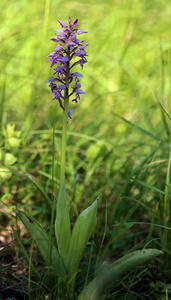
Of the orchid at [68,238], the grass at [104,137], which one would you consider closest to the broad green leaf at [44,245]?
the orchid at [68,238]

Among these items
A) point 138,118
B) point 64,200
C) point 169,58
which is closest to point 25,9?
point 169,58

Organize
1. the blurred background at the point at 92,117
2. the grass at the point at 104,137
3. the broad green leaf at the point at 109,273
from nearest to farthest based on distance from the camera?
the broad green leaf at the point at 109,273 < the grass at the point at 104,137 < the blurred background at the point at 92,117

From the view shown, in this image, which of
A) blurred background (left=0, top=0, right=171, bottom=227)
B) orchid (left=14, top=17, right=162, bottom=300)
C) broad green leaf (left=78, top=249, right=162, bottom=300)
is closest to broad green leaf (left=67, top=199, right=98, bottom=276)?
orchid (left=14, top=17, right=162, bottom=300)

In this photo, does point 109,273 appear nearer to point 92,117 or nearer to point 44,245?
point 44,245

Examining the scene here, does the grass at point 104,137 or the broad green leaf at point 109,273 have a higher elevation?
the grass at point 104,137

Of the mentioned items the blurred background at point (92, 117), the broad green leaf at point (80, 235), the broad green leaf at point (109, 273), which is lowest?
the broad green leaf at point (109, 273)

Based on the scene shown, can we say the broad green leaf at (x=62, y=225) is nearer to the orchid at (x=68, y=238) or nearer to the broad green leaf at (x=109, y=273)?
the orchid at (x=68, y=238)

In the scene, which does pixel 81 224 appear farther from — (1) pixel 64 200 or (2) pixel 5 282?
(2) pixel 5 282

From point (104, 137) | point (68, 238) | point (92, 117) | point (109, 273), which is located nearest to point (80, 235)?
point (68, 238)
